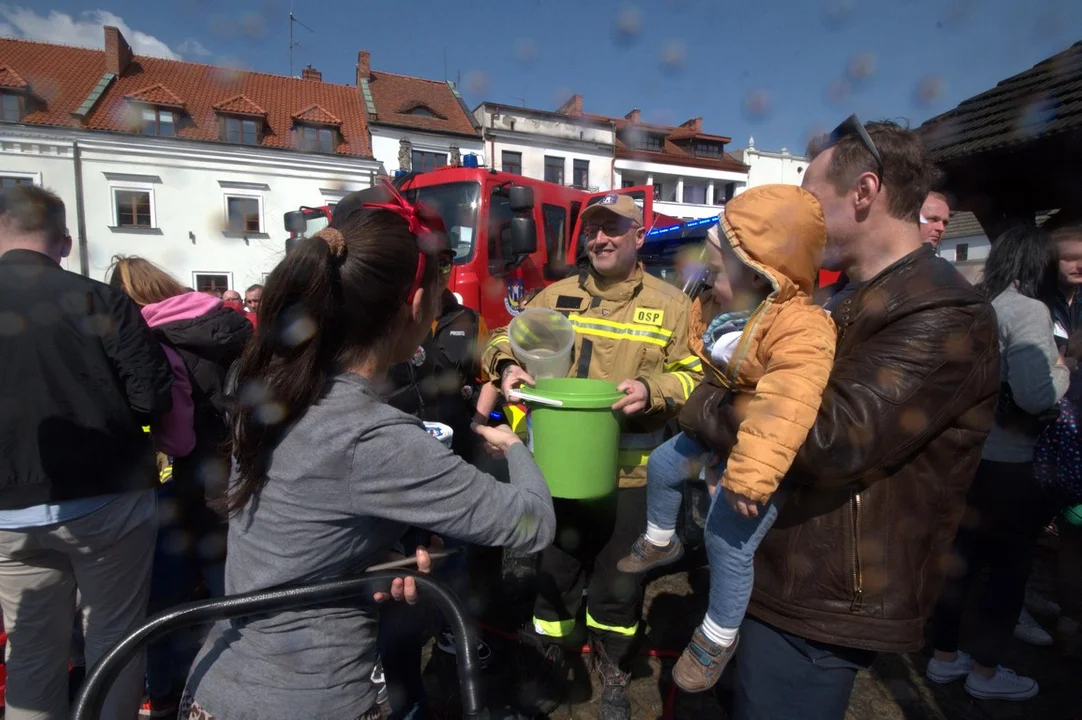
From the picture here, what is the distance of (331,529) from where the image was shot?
133 cm

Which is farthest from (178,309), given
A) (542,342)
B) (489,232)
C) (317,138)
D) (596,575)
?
(317,138)

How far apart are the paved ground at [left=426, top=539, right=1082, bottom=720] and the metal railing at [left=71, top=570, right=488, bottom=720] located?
1709mm

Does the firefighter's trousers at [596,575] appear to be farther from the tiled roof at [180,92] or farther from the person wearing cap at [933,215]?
the tiled roof at [180,92]

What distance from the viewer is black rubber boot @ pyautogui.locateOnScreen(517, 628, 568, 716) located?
2.85 metres

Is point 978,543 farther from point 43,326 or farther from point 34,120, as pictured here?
point 34,120

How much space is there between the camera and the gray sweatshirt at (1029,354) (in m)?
2.56

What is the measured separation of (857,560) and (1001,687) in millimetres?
2403

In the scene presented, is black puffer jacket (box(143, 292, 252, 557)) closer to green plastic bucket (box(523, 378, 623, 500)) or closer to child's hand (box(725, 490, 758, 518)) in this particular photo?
green plastic bucket (box(523, 378, 623, 500))

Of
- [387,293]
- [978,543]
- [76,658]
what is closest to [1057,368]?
[978,543]

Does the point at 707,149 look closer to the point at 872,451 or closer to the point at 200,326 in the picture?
the point at 200,326

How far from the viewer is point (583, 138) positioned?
3086 cm

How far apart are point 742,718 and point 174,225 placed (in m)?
25.9

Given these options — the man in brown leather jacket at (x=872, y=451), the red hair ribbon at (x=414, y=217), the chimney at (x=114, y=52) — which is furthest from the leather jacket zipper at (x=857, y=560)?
the chimney at (x=114, y=52)

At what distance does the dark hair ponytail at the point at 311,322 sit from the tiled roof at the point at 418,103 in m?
27.7
